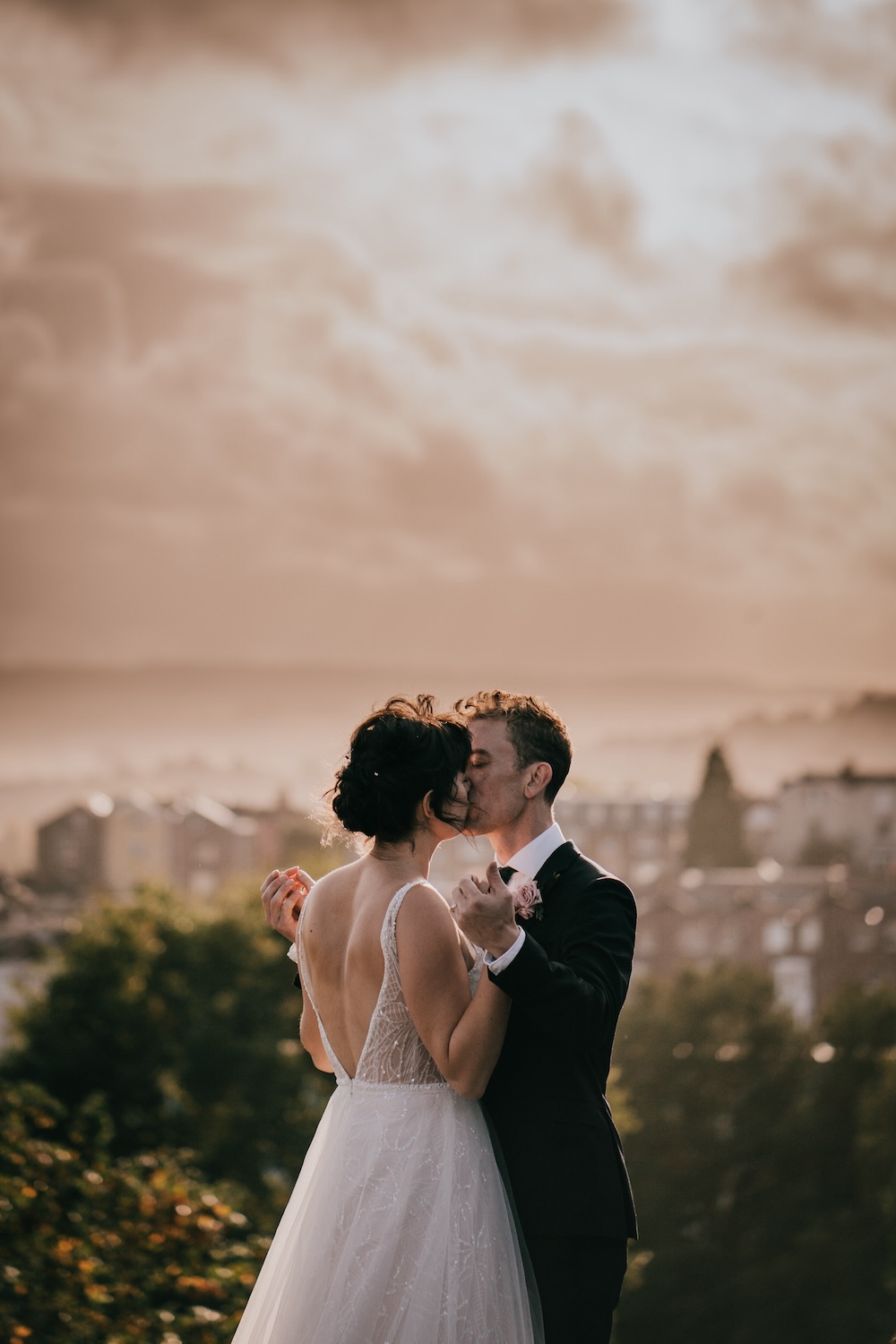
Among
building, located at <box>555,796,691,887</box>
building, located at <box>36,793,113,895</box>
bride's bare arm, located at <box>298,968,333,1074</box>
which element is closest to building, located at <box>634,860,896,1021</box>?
building, located at <box>555,796,691,887</box>

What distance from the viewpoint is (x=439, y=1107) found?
11.0 ft

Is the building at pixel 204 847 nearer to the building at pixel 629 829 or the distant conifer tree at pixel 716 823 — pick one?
the building at pixel 629 829

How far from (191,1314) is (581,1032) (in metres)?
4.75

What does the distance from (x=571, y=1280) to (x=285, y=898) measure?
1.24 m

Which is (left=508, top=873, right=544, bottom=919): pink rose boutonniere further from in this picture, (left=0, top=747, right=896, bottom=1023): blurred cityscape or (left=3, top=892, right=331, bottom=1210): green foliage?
(left=0, top=747, right=896, bottom=1023): blurred cityscape

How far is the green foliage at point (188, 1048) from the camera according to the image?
24672 millimetres

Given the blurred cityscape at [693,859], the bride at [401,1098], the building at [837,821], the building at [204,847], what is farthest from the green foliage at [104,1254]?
the building at [837,821]

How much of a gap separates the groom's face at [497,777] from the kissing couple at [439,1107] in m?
0.19

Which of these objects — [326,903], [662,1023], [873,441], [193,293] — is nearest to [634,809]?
[873,441]

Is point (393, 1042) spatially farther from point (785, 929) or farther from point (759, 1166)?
point (785, 929)

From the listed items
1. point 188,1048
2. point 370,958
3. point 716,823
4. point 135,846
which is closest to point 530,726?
point 370,958

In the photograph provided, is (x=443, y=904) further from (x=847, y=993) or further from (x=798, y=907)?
(x=798, y=907)

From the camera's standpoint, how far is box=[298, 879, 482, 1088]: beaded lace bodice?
10.8ft

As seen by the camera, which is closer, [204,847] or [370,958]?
[370,958]
